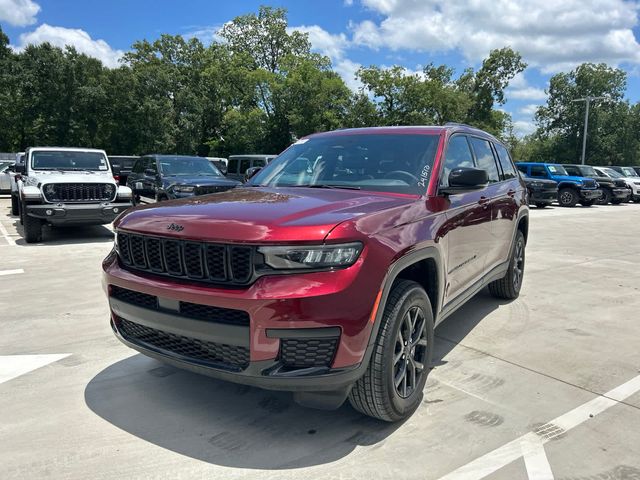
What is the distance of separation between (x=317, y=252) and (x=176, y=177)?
10.6 meters

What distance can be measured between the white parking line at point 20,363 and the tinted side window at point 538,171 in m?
21.6

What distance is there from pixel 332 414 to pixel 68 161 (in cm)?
987

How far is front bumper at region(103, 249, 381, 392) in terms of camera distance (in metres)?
2.46

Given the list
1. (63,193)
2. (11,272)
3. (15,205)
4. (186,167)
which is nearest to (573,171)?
(186,167)

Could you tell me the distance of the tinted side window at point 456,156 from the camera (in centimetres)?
379

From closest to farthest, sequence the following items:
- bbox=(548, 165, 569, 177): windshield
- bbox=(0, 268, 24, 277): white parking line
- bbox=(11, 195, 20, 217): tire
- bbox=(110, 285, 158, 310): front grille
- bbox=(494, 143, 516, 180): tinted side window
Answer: bbox=(110, 285, 158, 310): front grille, bbox=(494, 143, 516, 180): tinted side window, bbox=(0, 268, 24, 277): white parking line, bbox=(11, 195, 20, 217): tire, bbox=(548, 165, 569, 177): windshield

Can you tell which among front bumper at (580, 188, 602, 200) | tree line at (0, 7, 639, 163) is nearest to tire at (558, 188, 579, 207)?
front bumper at (580, 188, 602, 200)

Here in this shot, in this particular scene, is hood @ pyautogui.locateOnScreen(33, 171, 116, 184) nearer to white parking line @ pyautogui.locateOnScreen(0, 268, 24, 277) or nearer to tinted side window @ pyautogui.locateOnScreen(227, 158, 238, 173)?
white parking line @ pyautogui.locateOnScreen(0, 268, 24, 277)

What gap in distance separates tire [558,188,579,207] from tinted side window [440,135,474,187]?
2080 cm

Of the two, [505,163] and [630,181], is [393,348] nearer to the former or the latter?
[505,163]

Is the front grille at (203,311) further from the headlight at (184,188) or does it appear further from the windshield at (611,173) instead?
the windshield at (611,173)

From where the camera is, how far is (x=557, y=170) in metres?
22.9

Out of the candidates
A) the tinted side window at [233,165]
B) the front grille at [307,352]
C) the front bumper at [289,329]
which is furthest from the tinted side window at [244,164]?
the front grille at [307,352]

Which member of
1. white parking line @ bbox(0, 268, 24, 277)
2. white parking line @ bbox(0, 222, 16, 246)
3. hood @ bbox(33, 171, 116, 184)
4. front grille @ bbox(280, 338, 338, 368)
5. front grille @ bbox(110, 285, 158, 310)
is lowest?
white parking line @ bbox(0, 222, 16, 246)
